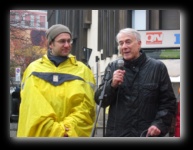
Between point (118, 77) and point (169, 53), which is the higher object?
point (169, 53)

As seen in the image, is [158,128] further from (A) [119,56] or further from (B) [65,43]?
(B) [65,43]

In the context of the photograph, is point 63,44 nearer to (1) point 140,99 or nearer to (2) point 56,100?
(2) point 56,100

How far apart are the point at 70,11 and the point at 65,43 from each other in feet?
1.18

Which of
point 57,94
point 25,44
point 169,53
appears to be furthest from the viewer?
point 169,53

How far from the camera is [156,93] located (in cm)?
299

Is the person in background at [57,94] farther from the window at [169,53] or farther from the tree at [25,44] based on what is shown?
the window at [169,53]

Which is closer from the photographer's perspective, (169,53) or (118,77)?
(118,77)

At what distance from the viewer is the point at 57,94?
303 centimetres

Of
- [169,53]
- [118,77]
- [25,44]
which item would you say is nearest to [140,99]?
[118,77]

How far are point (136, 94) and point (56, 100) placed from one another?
440 millimetres

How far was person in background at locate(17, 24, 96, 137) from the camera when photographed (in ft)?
9.75

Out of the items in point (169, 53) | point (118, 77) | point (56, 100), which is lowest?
point (56, 100)
